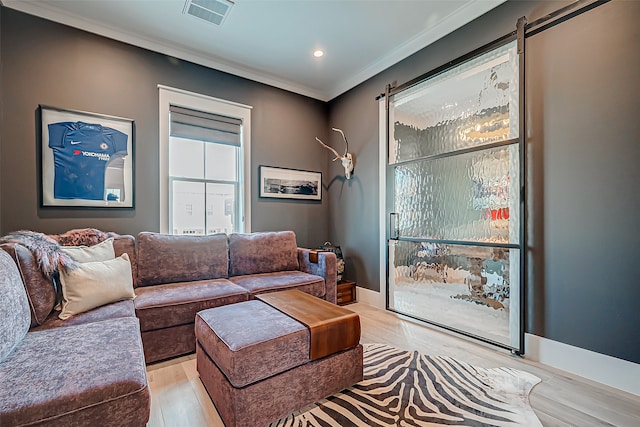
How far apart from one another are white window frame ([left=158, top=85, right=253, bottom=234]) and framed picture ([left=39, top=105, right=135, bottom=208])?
29 cm

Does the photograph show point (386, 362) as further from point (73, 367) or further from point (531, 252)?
point (73, 367)

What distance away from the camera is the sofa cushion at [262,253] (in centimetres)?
308

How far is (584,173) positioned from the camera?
1926mm

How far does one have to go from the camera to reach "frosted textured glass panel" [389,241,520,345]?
232 centimetres

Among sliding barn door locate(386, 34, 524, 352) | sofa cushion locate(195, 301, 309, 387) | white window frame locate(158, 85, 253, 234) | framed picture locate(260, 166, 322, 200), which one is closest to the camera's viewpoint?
sofa cushion locate(195, 301, 309, 387)

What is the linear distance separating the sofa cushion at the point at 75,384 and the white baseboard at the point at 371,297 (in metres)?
2.65

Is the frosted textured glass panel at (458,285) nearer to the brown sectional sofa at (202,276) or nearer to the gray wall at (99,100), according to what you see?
the brown sectional sofa at (202,276)

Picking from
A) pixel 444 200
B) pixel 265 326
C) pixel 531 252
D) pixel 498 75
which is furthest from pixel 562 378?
pixel 498 75

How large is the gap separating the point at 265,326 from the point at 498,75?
270cm

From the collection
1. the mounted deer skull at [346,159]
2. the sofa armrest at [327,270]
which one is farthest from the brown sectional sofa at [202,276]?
the mounted deer skull at [346,159]

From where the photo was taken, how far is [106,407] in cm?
101

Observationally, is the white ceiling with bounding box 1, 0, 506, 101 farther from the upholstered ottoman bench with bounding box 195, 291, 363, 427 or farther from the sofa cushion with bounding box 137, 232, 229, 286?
the upholstered ottoman bench with bounding box 195, 291, 363, 427

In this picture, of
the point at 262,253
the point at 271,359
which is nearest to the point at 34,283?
the point at 271,359

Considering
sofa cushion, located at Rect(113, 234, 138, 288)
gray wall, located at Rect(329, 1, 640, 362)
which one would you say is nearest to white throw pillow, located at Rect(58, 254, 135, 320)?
sofa cushion, located at Rect(113, 234, 138, 288)
